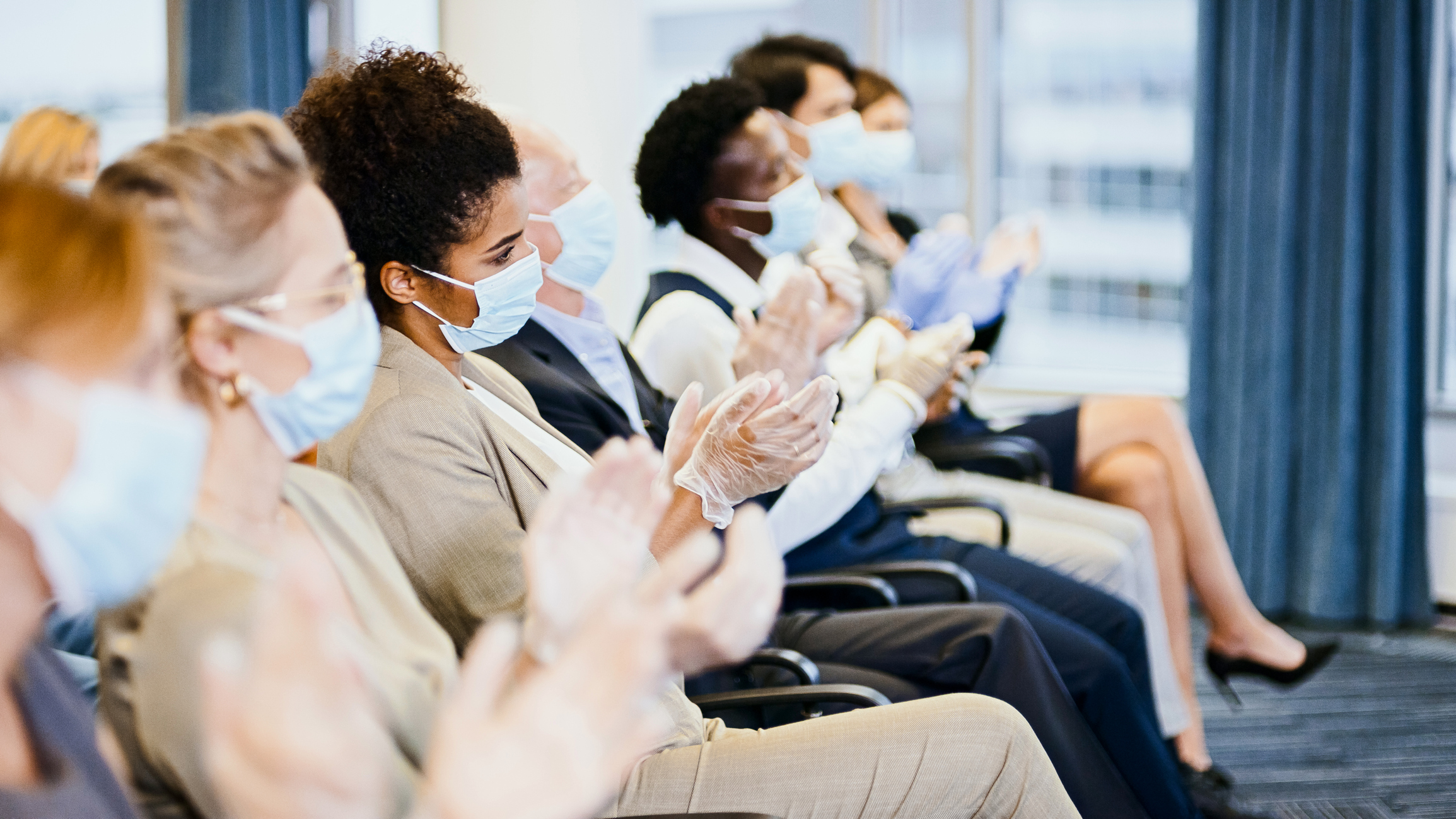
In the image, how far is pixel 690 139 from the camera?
95.0 inches

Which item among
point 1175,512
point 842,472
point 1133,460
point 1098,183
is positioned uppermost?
point 1098,183

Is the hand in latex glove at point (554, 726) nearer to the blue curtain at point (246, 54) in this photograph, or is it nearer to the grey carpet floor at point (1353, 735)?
the grey carpet floor at point (1353, 735)

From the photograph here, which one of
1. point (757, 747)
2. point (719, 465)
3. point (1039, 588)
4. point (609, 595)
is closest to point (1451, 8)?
point (1039, 588)

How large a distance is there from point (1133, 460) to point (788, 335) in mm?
1318

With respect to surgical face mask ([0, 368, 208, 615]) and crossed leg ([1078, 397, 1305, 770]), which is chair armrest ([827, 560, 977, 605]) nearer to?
crossed leg ([1078, 397, 1305, 770])

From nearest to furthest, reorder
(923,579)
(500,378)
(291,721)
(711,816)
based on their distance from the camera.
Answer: (291,721)
(711,816)
(500,378)
(923,579)

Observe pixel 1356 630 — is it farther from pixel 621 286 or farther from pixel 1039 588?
pixel 621 286

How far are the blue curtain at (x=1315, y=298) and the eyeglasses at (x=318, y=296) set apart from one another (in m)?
3.20

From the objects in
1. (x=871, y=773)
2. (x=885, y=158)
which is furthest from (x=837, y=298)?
(x=885, y=158)

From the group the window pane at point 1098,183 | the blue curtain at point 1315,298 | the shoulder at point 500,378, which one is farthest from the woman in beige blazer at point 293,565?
the window pane at point 1098,183

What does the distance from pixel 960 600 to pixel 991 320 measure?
4.15 ft

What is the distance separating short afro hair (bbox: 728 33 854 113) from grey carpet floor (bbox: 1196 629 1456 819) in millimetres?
1872

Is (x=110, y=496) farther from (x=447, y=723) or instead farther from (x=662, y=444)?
(x=662, y=444)

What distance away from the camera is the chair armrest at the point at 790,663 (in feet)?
5.22
